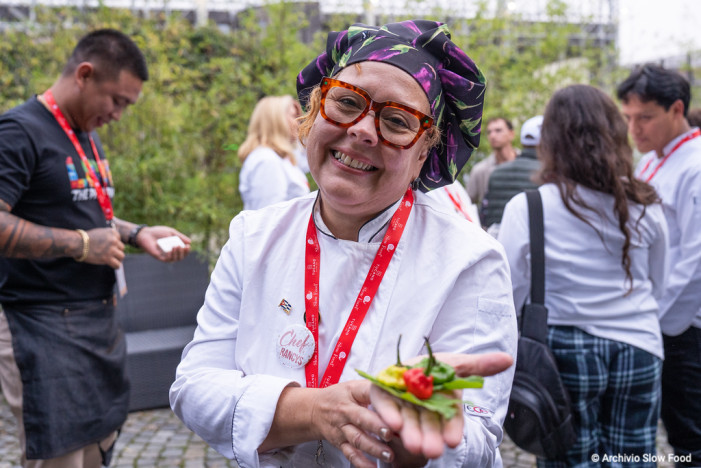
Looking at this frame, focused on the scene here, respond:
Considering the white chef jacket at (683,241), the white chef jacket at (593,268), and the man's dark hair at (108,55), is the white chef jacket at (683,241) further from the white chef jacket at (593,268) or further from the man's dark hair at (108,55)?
the man's dark hair at (108,55)

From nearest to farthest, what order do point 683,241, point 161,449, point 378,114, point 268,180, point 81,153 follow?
point 378,114
point 81,153
point 683,241
point 161,449
point 268,180

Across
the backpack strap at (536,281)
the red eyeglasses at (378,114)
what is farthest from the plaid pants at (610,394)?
the red eyeglasses at (378,114)

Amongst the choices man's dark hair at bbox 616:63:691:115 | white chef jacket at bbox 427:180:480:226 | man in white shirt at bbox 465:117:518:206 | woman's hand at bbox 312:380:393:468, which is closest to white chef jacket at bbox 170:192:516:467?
woman's hand at bbox 312:380:393:468

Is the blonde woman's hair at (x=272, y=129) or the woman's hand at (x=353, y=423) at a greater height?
the blonde woman's hair at (x=272, y=129)

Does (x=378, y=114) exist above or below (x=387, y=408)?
above

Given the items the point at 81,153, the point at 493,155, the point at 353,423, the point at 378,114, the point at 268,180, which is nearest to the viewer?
the point at 353,423

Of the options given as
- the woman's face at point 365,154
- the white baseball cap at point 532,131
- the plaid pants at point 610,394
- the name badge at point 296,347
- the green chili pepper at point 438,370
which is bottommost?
the plaid pants at point 610,394

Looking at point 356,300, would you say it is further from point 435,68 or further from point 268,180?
point 268,180

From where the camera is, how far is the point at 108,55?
3246 mm

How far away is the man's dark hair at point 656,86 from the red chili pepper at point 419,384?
120 inches

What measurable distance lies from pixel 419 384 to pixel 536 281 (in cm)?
186

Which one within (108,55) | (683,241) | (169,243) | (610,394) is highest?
(108,55)

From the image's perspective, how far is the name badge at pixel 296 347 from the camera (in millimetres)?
1590

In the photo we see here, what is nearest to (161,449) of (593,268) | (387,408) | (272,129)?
(272,129)
